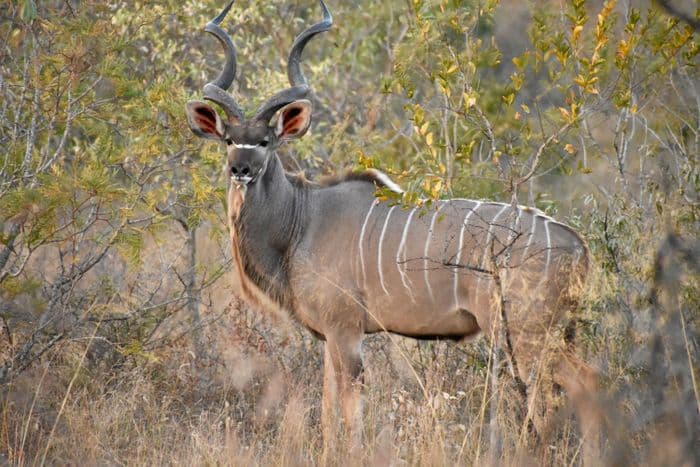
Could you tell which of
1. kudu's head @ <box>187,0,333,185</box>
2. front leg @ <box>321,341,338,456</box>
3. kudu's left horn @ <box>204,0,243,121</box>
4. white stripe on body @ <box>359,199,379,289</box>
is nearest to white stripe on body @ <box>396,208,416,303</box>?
white stripe on body @ <box>359,199,379,289</box>

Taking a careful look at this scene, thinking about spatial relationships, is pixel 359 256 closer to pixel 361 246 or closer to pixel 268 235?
pixel 361 246

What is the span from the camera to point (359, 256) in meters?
4.99

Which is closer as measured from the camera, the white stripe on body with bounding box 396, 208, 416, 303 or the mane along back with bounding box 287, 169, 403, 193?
the white stripe on body with bounding box 396, 208, 416, 303

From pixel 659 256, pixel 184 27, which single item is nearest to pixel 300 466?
pixel 659 256

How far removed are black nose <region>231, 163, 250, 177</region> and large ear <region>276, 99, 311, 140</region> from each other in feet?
1.22

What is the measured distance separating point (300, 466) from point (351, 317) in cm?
114

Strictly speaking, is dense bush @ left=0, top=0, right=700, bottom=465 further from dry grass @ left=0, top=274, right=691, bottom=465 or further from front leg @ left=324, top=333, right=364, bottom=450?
front leg @ left=324, top=333, right=364, bottom=450

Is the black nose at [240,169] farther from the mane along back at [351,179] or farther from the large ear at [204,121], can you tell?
the mane along back at [351,179]

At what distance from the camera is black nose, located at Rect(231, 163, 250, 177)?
4.84m

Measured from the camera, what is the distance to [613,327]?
13.5 ft

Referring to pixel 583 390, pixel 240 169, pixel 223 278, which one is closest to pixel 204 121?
pixel 240 169

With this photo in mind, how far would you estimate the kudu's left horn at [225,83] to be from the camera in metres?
4.94

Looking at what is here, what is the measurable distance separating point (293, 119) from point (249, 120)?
0.79ft

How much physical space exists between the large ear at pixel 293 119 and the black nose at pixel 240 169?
1.22 ft
